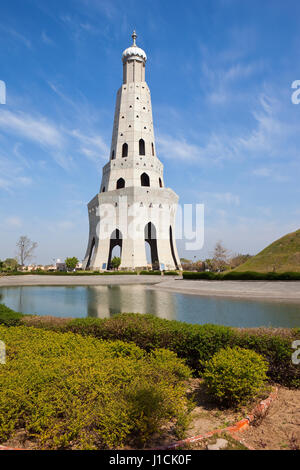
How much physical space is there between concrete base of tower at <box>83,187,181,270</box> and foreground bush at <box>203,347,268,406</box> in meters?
40.6

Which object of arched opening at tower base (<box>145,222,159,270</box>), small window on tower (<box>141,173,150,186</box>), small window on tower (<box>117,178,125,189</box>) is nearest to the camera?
arched opening at tower base (<box>145,222,159,270</box>)

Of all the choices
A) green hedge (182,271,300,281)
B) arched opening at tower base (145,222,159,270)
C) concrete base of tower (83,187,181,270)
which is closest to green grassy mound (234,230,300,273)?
green hedge (182,271,300,281)

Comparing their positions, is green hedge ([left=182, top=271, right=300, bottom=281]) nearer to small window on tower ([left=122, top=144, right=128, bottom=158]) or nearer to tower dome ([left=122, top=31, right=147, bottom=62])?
small window on tower ([left=122, top=144, right=128, bottom=158])

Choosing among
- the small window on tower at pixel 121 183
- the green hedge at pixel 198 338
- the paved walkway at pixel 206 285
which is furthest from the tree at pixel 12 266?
the green hedge at pixel 198 338

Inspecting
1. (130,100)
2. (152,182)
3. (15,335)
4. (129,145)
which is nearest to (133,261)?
(152,182)

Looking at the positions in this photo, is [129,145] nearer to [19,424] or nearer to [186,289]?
[186,289]

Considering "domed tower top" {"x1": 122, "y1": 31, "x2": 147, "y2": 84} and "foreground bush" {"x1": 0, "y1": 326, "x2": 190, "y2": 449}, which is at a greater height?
"domed tower top" {"x1": 122, "y1": 31, "x2": 147, "y2": 84}

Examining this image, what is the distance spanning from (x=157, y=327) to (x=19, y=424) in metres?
3.22

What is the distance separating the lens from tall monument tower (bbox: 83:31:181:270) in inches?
1829

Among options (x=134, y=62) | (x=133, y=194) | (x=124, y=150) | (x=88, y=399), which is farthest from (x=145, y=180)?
(x=88, y=399)

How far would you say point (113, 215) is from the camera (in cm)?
4759

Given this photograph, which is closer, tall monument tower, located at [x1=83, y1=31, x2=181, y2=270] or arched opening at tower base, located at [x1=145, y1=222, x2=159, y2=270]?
tall monument tower, located at [x1=83, y1=31, x2=181, y2=270]

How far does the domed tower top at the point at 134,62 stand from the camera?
50.4 m

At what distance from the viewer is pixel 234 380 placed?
13.9ft
